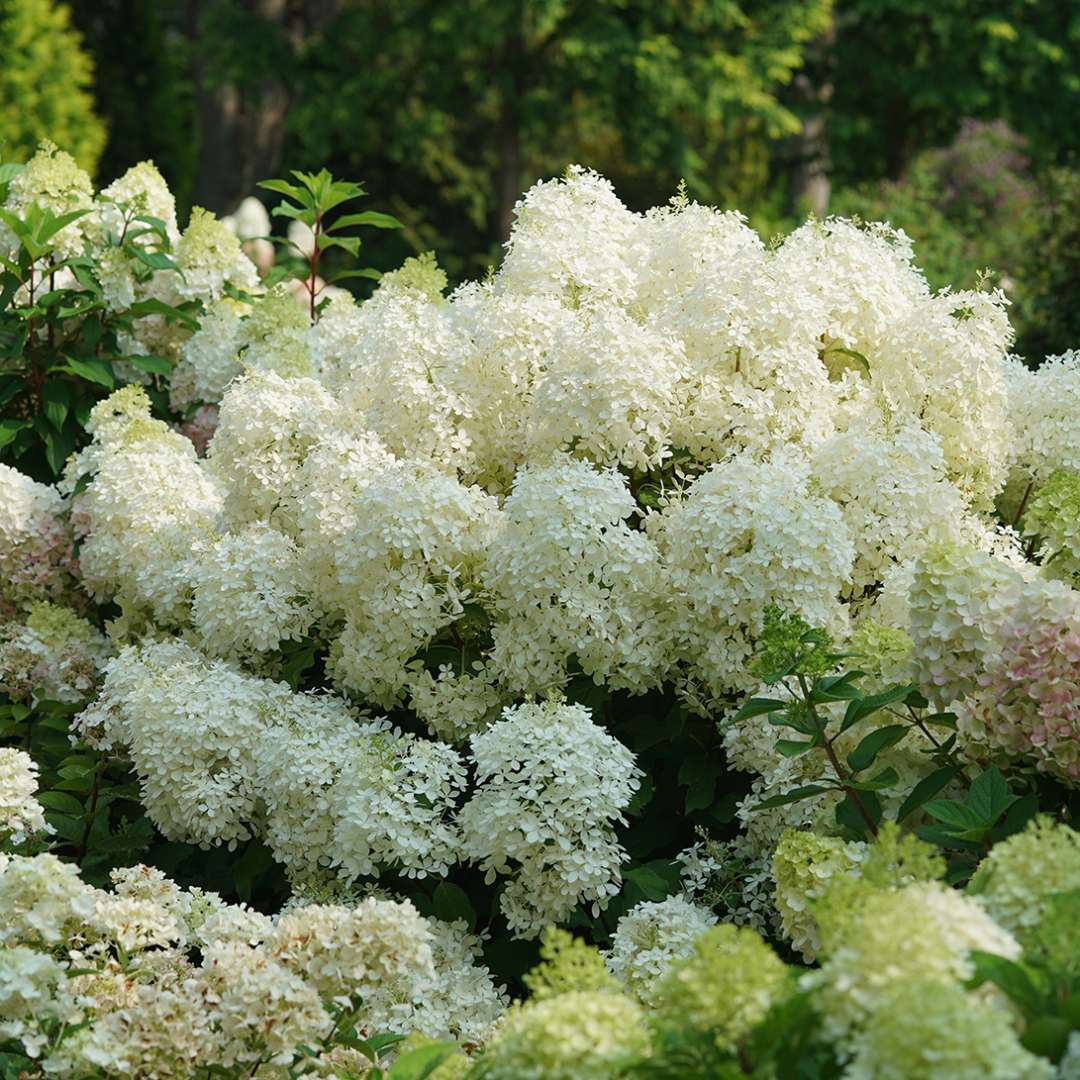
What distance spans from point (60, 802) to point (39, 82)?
12.4 metres

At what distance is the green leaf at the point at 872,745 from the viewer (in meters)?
2.86

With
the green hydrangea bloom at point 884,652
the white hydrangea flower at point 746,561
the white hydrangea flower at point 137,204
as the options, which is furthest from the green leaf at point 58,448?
the green hydrangea bloom at point 884,652

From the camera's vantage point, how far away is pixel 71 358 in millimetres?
4645

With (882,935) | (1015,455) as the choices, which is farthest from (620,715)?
(882,935)

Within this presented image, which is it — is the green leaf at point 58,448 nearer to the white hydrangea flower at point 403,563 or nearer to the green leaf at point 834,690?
the white hydrangea flower at point 403,563

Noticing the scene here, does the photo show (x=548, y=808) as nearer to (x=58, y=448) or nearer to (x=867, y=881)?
(x=867, y=881)

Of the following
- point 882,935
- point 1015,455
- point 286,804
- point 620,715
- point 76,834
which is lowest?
point 76,834

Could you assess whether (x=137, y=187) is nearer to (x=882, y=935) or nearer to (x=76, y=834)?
(x=76, y=834)

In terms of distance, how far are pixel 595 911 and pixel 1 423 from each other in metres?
2.58

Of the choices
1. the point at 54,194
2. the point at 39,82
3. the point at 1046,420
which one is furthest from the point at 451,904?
the point at 39,82

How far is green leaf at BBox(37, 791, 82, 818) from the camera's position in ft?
12.0

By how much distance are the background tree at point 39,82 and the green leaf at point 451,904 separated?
40.8ft

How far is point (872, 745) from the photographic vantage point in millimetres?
2867

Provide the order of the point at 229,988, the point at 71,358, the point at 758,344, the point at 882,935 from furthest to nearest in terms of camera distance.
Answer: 1. the point at 71,358
2. the point at 758,344
3. the point at 229,988
4. the point at 882,935
